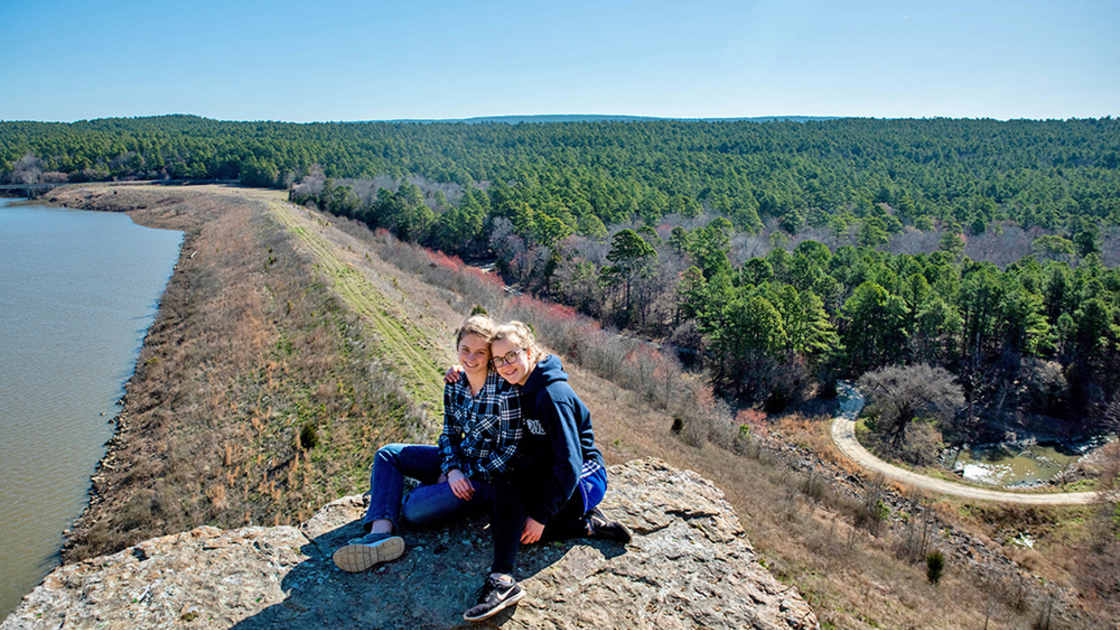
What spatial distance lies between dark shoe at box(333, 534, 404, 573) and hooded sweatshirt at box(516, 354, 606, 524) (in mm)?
1227

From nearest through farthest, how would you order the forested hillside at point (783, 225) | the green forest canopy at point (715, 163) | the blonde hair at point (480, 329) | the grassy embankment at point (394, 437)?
the blonde hair at point (480, 329), the grassy embankment at point (394, 437), the forested hillside at point (783, 225), the green forest canopy at point (715, 163)

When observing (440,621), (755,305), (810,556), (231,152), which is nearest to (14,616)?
(440,621)

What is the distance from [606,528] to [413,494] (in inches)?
70.6

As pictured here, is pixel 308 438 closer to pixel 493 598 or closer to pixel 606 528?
pixel 606 528

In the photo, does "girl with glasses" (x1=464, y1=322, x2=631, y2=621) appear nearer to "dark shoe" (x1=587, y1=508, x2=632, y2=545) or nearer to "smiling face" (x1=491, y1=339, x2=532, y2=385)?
"smiling face" (x1=491, y1=339, x2=532, y2=385)

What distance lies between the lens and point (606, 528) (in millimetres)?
5371

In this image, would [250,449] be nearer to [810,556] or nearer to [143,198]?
[810,556]

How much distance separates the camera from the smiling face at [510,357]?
4.38 m

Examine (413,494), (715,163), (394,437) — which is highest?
(715,163)

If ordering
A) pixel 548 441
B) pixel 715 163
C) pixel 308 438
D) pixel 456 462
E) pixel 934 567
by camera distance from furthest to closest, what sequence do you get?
pixel 715 163
pixel 308 438
pixel 934 567
pixel 456 462
pixel 548 441

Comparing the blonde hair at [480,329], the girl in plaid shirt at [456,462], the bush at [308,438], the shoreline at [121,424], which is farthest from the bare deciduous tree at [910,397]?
the shoreline at [121,424]

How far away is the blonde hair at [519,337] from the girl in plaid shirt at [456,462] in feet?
0.30

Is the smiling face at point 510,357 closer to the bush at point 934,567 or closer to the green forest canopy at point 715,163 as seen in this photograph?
the bush at point 934,567

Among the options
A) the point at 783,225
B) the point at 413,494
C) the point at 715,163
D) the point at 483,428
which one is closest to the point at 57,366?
the point at 413,494
